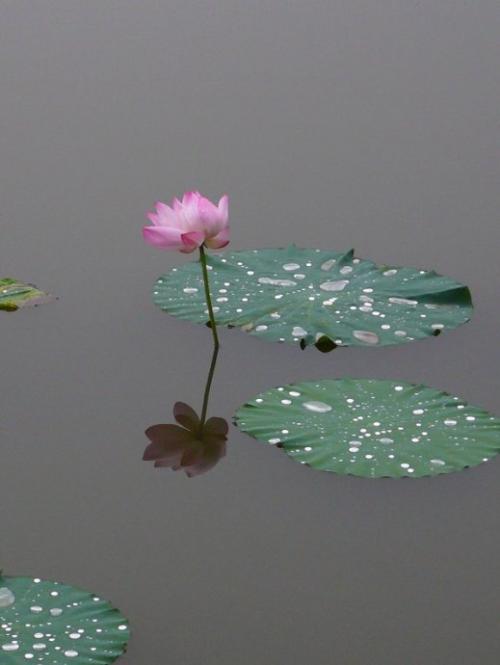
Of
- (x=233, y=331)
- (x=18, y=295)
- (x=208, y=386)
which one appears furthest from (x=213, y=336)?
(x=18, y=295)

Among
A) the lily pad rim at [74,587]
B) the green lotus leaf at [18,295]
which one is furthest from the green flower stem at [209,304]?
the lily pad rim at [74,587]

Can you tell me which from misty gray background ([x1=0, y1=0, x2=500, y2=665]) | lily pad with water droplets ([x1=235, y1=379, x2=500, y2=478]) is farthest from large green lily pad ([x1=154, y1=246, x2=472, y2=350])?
lily pad with water droplets ([x1=235, y1=379, x2=500, y2=478])

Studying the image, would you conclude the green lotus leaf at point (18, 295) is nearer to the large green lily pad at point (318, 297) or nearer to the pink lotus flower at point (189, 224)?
the large green lily pad at point (318, 297)

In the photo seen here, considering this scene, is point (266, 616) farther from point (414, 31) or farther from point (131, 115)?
point (414, 31)

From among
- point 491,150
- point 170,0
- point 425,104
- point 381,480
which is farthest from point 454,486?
point 170,0

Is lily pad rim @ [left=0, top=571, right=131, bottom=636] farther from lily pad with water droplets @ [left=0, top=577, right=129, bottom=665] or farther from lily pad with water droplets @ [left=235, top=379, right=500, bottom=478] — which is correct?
lily pad with water droplets @ [left=235, top=379, right=500, bottom=478]

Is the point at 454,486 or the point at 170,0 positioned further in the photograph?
the point at 170,0

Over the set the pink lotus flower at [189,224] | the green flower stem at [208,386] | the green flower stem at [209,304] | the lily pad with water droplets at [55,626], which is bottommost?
the lily pad with water droplets at [55,626]
